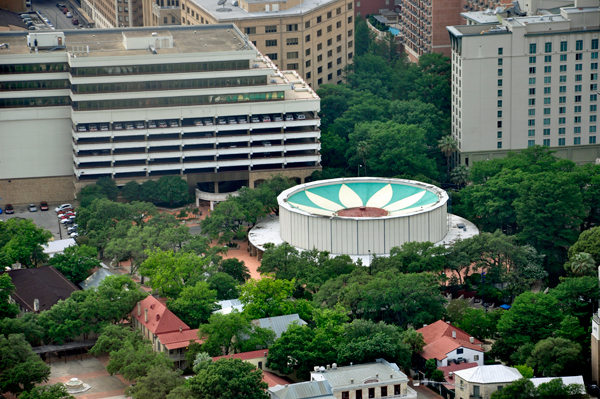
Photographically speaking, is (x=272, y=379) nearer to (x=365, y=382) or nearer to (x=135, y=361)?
→ (x=365, y=382)

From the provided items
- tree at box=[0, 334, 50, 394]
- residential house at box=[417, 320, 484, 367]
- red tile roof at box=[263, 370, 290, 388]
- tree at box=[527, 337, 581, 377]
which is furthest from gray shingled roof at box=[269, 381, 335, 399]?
tree at box=[0, 334, 50, 394]

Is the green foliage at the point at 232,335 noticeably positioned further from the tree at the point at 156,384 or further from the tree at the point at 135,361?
the tree at the point at 156,384

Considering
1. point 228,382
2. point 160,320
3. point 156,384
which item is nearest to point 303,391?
point 228,382

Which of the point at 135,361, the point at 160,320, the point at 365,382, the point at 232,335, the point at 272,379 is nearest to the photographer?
the point at 365,382

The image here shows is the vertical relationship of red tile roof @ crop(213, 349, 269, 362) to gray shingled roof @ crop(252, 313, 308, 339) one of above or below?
below

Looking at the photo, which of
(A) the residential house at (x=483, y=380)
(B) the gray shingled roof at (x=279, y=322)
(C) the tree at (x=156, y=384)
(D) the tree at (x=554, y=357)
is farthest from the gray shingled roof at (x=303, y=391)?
(D) the tree at (x=554, y=357)

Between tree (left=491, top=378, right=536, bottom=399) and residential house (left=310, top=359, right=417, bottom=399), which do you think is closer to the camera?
tree (left=491, top=378, right=536, bottom=399)

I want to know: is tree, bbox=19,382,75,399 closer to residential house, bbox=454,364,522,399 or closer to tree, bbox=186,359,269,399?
tree, bbox=186,359,269,399

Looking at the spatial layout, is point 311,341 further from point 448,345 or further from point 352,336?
point 448,345
